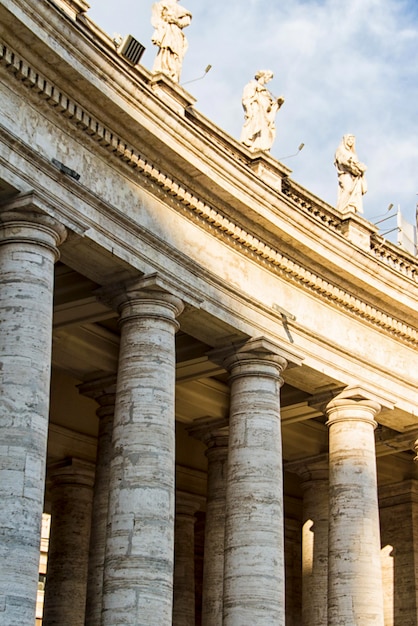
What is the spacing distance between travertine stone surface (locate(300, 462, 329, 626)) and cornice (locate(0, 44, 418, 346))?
261 inches

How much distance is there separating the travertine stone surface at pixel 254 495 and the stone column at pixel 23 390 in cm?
882

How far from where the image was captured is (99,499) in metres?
34.9

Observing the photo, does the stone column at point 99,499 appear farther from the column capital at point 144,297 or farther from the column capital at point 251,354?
the column capital at point 144,297

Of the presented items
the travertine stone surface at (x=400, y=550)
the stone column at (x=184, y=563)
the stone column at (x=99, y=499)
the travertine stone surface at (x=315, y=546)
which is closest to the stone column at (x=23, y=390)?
the stone column at (x=99, y=499)

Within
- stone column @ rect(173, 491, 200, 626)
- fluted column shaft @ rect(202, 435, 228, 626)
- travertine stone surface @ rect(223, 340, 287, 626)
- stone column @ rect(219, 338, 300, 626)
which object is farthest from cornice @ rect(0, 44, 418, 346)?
stone column @ rect(173, 491, 200, 626)

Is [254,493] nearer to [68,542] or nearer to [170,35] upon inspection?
[68,542]

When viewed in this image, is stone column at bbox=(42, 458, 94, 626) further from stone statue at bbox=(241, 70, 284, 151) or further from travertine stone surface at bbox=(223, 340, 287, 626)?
stone statue at bbox=(241, 70, 284, 151)

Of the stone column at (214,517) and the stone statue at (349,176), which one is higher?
the stone statue at (349,176)

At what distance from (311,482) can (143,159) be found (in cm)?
1731

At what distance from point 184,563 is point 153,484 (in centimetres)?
1589

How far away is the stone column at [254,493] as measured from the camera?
3244 cm

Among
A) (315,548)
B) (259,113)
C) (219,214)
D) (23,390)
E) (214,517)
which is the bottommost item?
(23,390)

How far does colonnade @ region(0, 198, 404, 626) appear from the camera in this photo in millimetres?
25797

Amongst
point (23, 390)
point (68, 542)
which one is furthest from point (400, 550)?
point (23, 390)
